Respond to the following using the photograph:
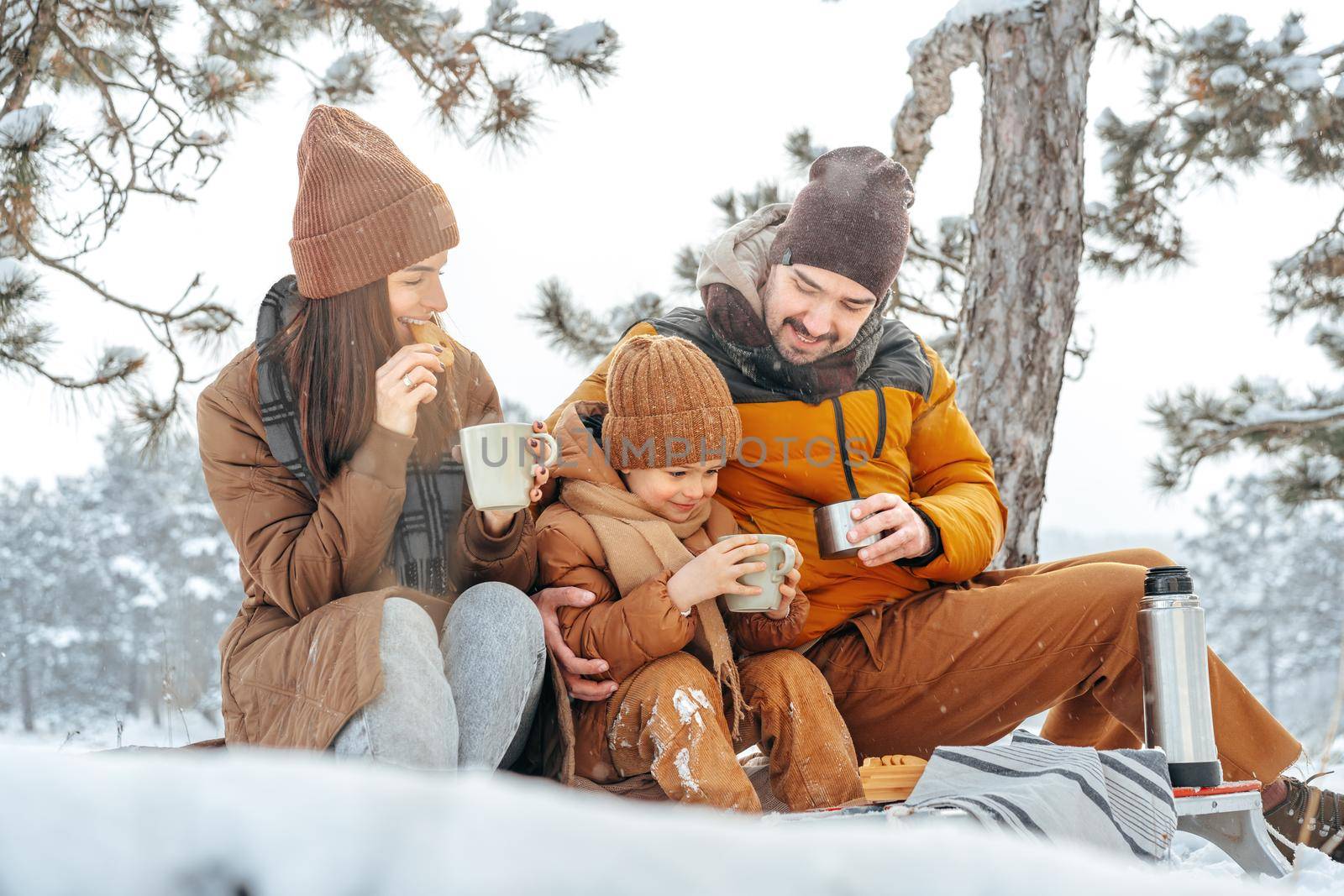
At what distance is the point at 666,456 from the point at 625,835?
1.57m

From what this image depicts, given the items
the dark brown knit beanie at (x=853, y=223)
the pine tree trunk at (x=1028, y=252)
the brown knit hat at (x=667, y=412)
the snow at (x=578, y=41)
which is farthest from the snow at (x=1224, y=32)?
the brown knit hat at (x=667, y=412)

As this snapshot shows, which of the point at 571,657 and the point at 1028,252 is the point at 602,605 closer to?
the point at 571,657

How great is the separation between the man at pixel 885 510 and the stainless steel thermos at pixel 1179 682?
0.24 metres

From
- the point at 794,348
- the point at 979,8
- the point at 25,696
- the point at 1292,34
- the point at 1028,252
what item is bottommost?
the point at 25,696

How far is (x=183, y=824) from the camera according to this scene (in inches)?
24.7

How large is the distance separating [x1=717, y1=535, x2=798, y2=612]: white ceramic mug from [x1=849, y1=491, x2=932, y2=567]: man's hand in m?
0.18

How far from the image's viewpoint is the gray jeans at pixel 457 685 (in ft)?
5.15

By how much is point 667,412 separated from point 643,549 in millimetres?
270

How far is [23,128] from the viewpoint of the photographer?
419cm

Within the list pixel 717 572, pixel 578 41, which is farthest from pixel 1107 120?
pixel 717 572

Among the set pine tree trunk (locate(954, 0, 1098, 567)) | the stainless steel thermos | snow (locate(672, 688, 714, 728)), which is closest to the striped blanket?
the stainless steel thermos

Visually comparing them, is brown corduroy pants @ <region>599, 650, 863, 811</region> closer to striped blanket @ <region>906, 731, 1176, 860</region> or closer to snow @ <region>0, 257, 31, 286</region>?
striped blanket @ <region>906, 731, 1176, 860</region>

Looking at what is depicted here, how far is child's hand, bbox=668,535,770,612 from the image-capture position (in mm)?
1949

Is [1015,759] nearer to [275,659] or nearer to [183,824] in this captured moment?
[275,659]
